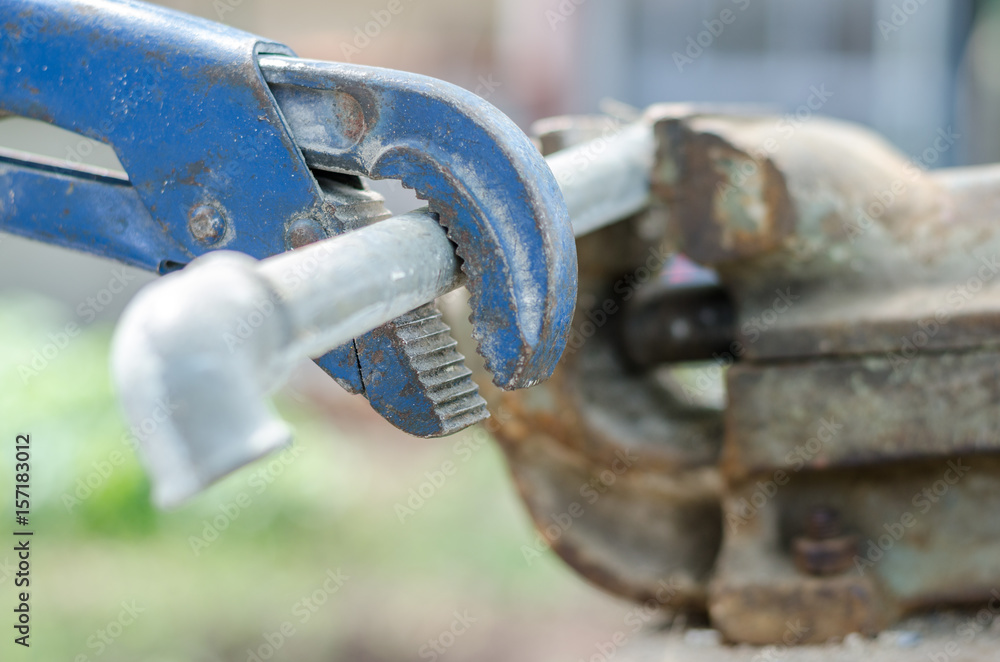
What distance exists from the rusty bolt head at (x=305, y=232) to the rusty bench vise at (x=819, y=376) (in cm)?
62

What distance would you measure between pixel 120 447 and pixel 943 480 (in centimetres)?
344

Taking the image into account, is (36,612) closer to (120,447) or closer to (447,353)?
(120,447)

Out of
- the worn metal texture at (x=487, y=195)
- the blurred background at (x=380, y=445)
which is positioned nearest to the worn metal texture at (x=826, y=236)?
the worn metal texture at (x=487, y=195)

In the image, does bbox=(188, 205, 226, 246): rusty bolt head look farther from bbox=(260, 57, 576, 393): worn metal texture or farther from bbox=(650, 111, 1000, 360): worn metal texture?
bbox=(650, 111, 1000, 360): worn metal texture

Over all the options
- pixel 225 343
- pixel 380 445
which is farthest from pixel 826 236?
pixel 380 445

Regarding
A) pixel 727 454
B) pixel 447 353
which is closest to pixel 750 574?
pixel 727 454

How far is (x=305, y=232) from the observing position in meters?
0.97

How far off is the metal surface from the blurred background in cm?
217

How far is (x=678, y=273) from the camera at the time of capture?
1.79 meters

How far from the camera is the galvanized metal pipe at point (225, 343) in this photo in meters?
0.56

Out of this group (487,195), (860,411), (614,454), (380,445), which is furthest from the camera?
(380,445)

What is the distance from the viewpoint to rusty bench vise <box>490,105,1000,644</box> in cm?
136

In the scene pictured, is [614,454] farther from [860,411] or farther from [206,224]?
[206,224]

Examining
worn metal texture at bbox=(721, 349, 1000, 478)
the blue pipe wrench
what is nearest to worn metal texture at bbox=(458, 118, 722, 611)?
worn metal texture at bbox=(721, 349, 1000, 478)
